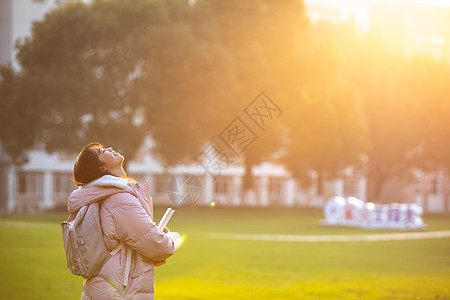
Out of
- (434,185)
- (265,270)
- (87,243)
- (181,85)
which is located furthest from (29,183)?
(87,243)

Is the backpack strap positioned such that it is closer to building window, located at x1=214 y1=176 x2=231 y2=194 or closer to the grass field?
the grass field

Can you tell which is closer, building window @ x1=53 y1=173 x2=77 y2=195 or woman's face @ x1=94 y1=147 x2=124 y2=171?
woman's face @ x1=94 y1=147 x2=124 y2=171

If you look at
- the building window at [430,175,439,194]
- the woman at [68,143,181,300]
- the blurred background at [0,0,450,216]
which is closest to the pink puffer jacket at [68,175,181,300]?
the woman at [68,143,181,300]

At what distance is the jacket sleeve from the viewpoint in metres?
4.48

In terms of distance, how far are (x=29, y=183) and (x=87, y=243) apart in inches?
2690

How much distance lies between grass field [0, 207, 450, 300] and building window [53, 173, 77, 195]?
47.0 metres

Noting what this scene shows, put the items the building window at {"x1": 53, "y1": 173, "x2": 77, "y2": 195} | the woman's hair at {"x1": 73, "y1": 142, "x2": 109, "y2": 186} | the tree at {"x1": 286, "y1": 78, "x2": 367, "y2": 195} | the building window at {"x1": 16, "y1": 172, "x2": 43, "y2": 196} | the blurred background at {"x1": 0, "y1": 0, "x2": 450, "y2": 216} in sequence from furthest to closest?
the building window at {"x1": 53, "y1": 173, "x2": 77, "y2": 195}
the building window at {"x1": 16, "y1": 172, "x2": 43, "y2": 196}
the tree at {"x1": 286, "y1": 78, "x2": 367, "y2": 195}
the blurred background at {"x1": 0, "y1": 0, "x2": 450, "y2": 216}
the woman's hair at {"x1": 73, "y1": 142, "x2": 109, "y2": 186}

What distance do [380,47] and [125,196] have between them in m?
51.5

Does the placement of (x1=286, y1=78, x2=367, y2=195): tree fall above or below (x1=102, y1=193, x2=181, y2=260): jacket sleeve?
above

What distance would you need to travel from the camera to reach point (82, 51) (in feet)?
131

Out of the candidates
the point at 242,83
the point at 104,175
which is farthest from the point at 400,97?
the point at 104,175

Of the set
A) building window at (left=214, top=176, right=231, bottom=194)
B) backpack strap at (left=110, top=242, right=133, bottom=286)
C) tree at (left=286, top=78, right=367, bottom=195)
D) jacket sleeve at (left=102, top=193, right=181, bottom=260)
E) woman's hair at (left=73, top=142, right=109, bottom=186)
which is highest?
tree at (left=286, top=78, right=367, bottom=195)

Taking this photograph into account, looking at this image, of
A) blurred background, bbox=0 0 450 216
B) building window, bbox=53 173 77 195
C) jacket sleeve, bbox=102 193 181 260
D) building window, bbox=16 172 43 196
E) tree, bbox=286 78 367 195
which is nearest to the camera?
jacket sleeve, bbox=102 193 181 260

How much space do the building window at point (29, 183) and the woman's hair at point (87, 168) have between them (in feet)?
221
